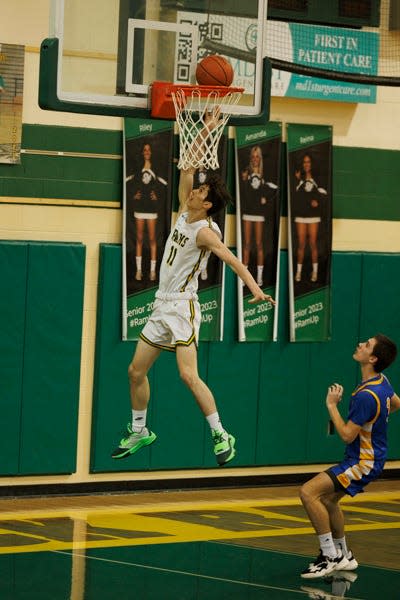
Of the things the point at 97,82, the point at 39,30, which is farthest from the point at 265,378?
the point at 97,82

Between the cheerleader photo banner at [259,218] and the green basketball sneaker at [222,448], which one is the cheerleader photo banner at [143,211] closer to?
the cheerleader photo banner at [259,218]

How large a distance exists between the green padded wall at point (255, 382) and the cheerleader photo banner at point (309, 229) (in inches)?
4.3

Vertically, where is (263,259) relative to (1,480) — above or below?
above

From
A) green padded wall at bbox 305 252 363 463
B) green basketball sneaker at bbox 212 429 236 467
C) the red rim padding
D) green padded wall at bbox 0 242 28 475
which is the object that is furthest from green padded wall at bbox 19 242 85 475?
green basketball sneaker at bbox 212 429 236 467

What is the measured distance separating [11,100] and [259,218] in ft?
9.99

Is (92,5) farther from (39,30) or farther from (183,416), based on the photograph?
(183,416)

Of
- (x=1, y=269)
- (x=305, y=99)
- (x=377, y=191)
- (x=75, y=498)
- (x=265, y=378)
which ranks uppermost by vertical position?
(x=305, y=99)

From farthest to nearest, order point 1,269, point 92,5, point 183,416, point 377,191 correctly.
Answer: point 377,191, point 183,416, point 1,269, point 92,5

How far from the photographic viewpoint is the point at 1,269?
12.7 metres

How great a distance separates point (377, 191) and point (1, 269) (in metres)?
4.65

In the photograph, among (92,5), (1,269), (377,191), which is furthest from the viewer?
(377,191)

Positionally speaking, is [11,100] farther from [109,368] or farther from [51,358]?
[109,368]

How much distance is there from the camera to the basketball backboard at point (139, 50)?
31.8 ft

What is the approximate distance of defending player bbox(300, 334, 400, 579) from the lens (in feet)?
32.3
